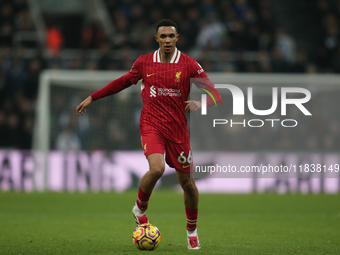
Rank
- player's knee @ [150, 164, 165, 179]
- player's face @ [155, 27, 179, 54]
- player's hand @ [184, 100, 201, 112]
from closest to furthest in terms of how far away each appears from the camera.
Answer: player's knee @ [150, 164, 165, 179] → player's hand @ [184, 100, 201, 112] → player's face @ [155, 27, 179, 54]

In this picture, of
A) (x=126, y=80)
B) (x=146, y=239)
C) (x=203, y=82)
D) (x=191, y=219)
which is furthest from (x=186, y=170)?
(x=126, y=80)

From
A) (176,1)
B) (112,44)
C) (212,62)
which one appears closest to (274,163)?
(212,62)

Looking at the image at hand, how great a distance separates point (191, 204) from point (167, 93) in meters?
1.19

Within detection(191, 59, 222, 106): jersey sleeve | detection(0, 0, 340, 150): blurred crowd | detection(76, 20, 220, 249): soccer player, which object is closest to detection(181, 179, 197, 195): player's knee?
detection(76, 20, 220, 249): soccer player

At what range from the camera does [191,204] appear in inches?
234

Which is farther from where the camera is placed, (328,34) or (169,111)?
(328,34)

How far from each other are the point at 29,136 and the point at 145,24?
16.2 ft

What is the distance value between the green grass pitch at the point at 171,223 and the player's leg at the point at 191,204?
0.40ft

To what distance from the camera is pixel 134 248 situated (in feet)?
19.2

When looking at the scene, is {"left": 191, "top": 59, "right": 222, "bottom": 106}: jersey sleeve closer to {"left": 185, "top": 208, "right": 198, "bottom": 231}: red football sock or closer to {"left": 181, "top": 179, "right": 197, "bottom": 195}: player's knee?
{"left": 181, "top": 179, "right": 197, "bottom": 195}: player's knee

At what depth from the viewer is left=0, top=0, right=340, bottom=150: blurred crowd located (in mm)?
14453

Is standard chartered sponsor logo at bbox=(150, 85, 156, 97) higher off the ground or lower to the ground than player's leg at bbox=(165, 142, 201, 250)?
higher

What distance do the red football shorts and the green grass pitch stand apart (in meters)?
0.86

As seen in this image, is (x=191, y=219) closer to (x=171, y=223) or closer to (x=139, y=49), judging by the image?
(x=171, y=223)
